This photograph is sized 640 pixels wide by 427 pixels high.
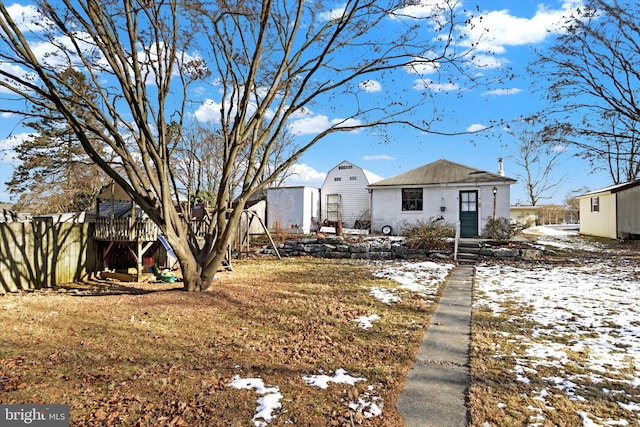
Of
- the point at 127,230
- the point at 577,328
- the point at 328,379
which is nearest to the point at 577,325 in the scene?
the point at 577,328

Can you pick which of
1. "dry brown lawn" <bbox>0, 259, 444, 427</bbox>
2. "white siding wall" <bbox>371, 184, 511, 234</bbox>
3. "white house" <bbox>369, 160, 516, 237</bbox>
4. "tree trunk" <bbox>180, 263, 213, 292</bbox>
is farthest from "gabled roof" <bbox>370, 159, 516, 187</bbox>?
"tree trunk" <bbox>180, 263, 213, 292</bbox>

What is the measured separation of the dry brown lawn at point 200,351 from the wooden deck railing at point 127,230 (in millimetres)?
1917

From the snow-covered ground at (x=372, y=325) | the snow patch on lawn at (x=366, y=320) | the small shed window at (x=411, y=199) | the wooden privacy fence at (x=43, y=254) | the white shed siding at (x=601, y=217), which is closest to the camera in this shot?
the snow-covered ground at (x=372, y=325)

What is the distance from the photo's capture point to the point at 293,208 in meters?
20.4

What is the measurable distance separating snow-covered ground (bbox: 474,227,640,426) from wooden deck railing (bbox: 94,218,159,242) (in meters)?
7.61

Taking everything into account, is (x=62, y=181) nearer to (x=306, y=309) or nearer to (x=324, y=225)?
(x=324, y=225)

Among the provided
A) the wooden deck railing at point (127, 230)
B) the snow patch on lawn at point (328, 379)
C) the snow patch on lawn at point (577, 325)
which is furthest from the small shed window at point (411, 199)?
the snow patch on lawn at point (328, 379)

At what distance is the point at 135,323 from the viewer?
4926 millimetres

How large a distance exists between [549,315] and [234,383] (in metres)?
4.75

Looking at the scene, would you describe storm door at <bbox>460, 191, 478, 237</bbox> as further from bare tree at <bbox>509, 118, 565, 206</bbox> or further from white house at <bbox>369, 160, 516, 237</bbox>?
bare tree at <bbox>509, 118, 565, 206</bbox>

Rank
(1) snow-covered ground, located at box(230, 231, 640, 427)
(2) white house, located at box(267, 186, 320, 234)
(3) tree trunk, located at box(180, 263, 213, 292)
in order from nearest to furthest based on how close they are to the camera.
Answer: (1) snow-covered ground, located at box(230, 231, 640, 427) < (3) tree trunk, located at box(180, 263, 213, 292) < (2) white house, located at box(267, 186, 320, 234)

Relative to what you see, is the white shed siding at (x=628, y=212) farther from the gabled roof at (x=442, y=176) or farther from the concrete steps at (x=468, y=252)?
the concrete steps at (x=468, y=252)

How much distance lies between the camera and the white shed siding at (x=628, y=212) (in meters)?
16.6

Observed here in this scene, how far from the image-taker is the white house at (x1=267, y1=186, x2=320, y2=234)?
2019cm
